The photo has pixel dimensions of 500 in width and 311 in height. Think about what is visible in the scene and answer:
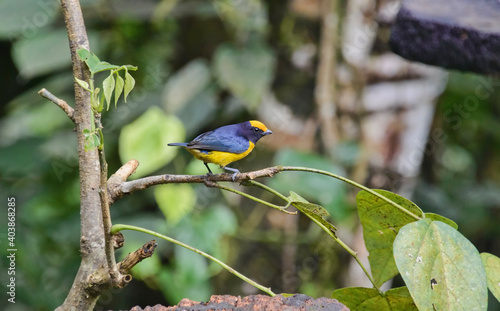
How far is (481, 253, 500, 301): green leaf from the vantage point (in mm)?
1185

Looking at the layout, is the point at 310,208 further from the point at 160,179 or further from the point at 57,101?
the point at 57,101

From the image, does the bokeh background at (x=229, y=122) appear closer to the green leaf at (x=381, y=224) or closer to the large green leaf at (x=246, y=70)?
the large green leaf at (x=246, y=70)

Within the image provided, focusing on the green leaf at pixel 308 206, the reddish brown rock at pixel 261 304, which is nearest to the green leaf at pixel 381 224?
the green leaf at pixel 308 206

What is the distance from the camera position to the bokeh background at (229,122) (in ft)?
9.68

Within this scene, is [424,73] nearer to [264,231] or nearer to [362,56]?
[362,56]

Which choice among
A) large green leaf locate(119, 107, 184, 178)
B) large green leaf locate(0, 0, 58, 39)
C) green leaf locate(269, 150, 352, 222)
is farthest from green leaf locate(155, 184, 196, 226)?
large green leaf locate(0, 0, 58, 39)

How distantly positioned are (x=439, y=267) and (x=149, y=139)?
73.6 inches

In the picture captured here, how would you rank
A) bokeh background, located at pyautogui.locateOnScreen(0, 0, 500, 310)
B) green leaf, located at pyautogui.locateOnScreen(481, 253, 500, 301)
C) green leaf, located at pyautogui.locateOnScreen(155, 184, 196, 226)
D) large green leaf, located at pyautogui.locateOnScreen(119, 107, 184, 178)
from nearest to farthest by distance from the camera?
green leaf, located at pyautogui.locateOnScreen(481, 253, 500, 301) < large green leaf, located at pyautogui.locateOnScreen(119, 107, 184, 178) < green leaf, located at pyautogui.locateOnScreen(155, 184, 196, 226) < bokeh background, located at pyautogui.locateOnScreen(0, 0, 500, 310)

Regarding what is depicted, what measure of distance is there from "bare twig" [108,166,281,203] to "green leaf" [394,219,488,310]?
26 centimetres

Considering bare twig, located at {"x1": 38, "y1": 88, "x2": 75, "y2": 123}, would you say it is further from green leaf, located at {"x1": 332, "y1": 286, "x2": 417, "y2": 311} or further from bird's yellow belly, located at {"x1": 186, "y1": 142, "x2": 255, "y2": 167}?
green leaf, located at {"x1": 332, "y1": 286, "x2": 417, "y2": 311}

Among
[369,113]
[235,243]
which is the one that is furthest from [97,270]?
[369,113]

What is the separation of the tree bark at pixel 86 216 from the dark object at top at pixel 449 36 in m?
0.82

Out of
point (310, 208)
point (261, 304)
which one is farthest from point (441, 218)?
point (261, 304)

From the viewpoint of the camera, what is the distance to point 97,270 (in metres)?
1.06
